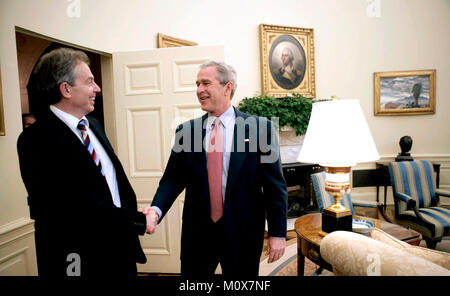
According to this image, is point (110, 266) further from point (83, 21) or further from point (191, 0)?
point (191, 0)

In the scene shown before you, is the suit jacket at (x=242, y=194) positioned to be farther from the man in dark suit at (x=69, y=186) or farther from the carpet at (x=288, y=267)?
the carpet at (x=288, y=267)

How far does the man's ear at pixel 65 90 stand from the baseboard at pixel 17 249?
1247mm

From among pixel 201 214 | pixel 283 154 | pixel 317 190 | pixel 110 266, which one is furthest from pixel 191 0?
pixel 110 266

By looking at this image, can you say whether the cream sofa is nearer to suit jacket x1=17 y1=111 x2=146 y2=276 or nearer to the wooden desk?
the wooden desk

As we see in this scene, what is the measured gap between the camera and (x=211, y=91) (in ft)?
5.29

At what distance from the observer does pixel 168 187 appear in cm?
168

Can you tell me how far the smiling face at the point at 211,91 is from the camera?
5.31 ft

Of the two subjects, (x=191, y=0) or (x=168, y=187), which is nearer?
(x=168, y=187)

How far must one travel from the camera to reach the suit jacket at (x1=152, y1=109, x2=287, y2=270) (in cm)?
154

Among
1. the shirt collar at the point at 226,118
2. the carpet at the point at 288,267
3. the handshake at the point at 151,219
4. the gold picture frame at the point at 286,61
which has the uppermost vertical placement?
the gold picture frame at the point at 286,61

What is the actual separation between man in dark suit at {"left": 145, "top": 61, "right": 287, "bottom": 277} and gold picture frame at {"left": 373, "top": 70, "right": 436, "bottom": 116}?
4.41 metres

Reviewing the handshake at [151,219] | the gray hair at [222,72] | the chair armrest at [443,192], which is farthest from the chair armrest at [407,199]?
the handshake at [151,219]

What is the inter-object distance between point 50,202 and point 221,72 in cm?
115

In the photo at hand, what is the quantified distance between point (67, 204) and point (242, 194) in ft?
2.96
